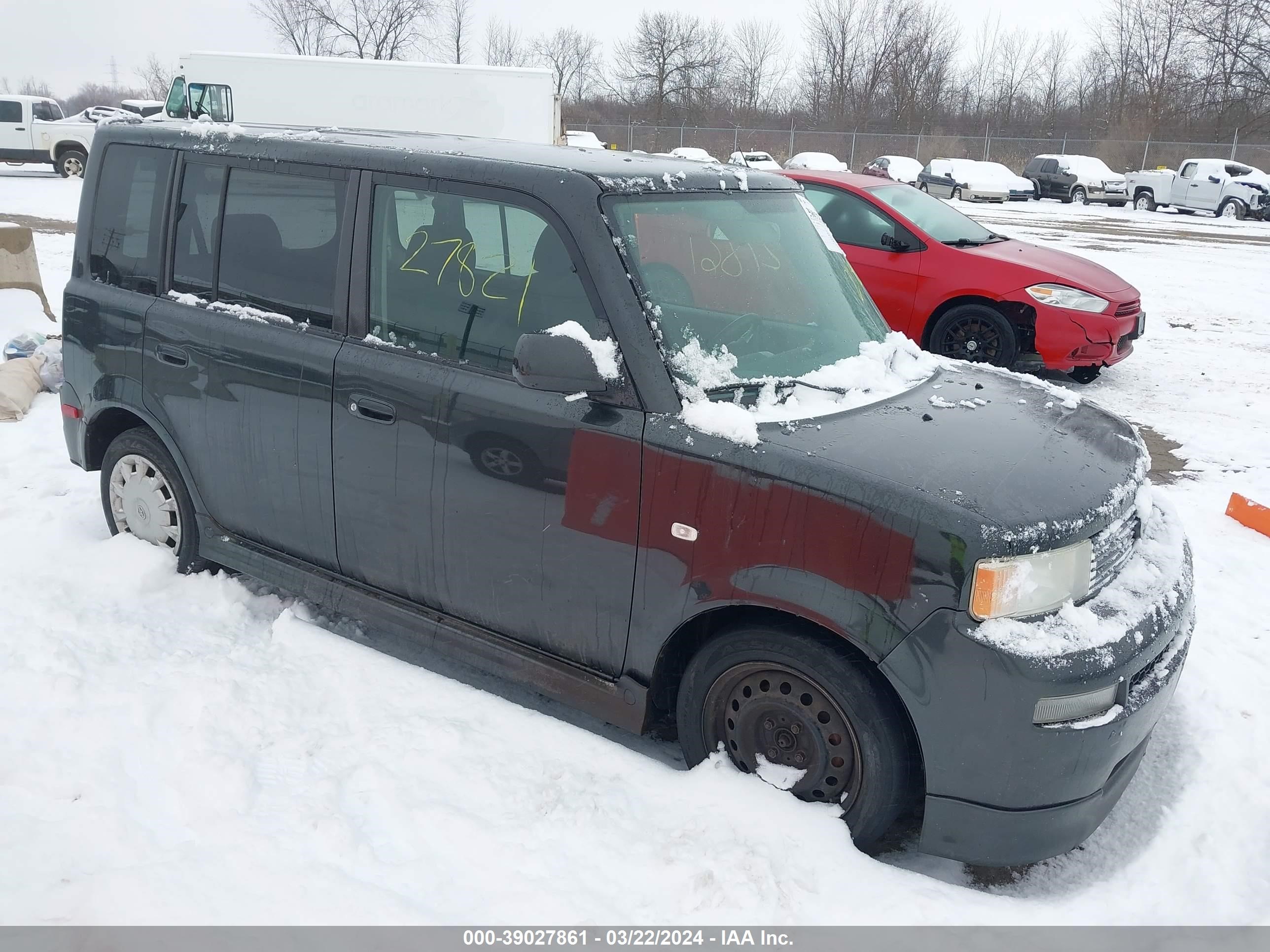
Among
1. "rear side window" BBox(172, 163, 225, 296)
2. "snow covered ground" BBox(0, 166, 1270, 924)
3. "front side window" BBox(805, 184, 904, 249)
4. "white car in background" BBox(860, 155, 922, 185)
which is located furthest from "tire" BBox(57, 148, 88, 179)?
"rear side window" BBox(172, 163, 225, 296)

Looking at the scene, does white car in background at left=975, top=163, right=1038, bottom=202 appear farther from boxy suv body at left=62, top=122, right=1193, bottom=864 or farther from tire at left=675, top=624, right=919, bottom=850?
tire at left=675, top=624, right=919, bottom=850

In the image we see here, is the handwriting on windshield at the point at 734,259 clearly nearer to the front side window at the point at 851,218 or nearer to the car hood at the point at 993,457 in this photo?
the car hood at the point at 993,457

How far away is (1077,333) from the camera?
803 centimetres

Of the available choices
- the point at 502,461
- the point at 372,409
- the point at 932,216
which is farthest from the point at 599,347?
the point at 932,216

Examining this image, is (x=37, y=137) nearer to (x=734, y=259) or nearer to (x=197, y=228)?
(x=197, y=228)

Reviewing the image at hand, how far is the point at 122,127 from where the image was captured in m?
4.31

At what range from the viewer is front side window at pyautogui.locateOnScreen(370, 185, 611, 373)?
315 centimetres

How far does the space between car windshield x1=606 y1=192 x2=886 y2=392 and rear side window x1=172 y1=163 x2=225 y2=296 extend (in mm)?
1841

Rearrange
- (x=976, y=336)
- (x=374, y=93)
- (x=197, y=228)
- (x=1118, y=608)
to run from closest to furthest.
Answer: (x=1118, y=608)
(x=197, y=228)
(x=976, y=336)
(x=374, y=93)

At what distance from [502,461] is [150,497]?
A: 2.16m

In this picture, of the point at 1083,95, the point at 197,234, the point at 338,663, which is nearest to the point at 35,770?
the point at 338,663

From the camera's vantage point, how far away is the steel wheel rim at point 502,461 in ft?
10.4

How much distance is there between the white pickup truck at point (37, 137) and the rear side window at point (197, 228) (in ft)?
84.9
